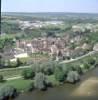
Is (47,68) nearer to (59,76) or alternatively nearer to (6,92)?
(59,76)

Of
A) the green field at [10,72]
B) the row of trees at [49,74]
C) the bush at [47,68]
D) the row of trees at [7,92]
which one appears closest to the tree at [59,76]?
the row of trees at [49,74]

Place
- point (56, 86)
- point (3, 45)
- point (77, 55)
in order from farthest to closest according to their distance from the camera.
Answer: point (3, 45) → point (77, 55) → point (56, 86)

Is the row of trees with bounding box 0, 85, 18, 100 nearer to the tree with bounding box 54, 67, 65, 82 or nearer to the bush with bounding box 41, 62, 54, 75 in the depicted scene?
the tree with bounding box 54, 67, 65, 82

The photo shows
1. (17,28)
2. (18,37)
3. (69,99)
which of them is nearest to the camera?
(69,99)

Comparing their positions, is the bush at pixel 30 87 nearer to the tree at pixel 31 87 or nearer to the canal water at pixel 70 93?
the tree at pixel 31 87

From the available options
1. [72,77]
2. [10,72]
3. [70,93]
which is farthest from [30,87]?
[10,72]

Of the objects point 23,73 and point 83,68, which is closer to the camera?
point 23,73

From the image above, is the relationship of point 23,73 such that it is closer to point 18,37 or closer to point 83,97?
point 83,97

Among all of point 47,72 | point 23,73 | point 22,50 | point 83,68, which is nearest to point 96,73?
point 83,68
